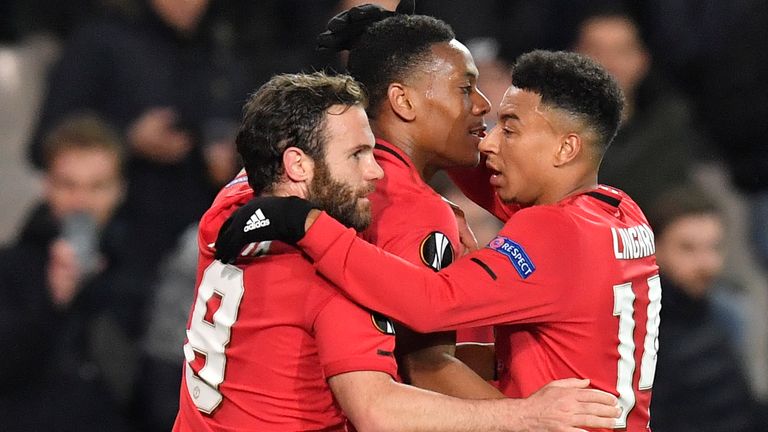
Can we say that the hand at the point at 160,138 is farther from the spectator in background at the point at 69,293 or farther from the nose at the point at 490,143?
the nose at the point at 490,143

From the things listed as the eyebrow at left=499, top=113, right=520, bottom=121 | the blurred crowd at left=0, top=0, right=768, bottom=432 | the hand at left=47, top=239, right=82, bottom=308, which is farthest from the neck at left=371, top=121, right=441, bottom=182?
the hand at left=47, top=239, right=82, bottom=308

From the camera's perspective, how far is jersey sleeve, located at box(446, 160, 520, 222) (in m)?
4.53

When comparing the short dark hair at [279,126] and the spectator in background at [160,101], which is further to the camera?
the spectator in background at [160,101]

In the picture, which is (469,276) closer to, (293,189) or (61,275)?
(293,189)

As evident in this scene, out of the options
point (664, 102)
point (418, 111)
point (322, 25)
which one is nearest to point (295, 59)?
point (322, 25)

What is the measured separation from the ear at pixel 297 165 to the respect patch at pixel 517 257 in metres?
0.53

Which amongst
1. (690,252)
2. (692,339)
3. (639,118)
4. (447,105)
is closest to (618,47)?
(639,118)

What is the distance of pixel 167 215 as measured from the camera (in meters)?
6.88

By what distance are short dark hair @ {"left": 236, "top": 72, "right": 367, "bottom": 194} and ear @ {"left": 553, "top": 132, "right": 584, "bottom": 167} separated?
0.61 metres

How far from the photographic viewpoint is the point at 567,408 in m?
3.75

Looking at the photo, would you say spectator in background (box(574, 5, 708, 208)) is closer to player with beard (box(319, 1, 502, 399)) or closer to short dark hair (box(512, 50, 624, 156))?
player with beard (box(319, 1, 502, 399))

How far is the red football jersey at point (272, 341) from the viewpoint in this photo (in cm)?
368

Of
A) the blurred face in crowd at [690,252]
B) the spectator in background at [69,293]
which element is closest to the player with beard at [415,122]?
the blurred face in crowd at [690,252]

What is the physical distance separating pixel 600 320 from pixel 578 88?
2.10ft
